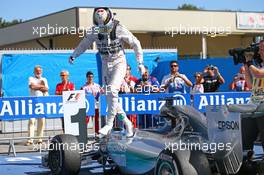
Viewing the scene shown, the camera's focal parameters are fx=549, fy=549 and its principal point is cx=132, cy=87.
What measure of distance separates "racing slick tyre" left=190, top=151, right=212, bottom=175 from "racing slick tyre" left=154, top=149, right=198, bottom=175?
0.04m

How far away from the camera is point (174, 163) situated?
505 cm

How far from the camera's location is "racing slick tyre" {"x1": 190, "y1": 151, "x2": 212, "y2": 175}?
16.3 feet

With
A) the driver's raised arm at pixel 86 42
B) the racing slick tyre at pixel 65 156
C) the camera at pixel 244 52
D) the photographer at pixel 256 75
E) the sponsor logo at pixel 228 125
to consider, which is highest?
the driver's raised arm at pixel 86 42

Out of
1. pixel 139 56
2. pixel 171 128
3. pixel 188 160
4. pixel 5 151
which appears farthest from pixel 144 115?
pixel 188 160

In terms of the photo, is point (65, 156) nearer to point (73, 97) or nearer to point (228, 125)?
point (73, 97)

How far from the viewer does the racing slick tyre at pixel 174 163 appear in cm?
495

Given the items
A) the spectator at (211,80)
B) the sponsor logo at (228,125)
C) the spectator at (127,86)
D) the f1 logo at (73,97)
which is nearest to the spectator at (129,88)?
the spectator at (127,86)

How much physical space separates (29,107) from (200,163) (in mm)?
5646

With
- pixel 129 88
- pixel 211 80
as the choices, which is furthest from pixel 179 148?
pixel 211 80

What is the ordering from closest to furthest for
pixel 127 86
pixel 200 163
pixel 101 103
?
pixel 200 163 → pixel 101 103 → pixel 127 86

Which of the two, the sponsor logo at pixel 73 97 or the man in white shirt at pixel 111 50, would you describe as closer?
the man in white shirt at pixel 111 50

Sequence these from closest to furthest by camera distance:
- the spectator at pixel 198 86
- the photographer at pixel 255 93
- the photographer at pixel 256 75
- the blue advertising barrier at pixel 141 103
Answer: the photographer at pixel 255 93, the photographer at pixel 256 75, the blue advertising barrier at pixel 141 103, the spectator at pixel 198 86

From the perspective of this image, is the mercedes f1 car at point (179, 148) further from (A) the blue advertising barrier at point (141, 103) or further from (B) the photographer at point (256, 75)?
(A) the blue advertising barrier at point (141, 103)

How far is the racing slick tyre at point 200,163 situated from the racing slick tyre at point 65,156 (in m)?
2.07
